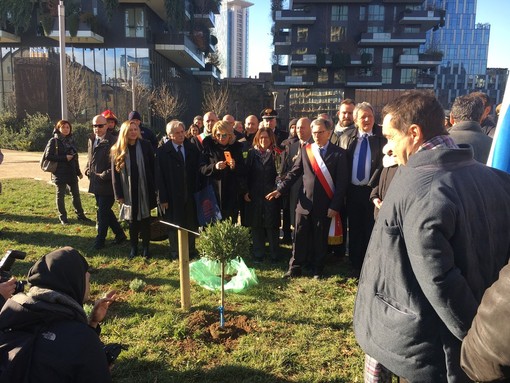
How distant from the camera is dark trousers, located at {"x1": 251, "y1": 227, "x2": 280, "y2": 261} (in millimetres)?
6105

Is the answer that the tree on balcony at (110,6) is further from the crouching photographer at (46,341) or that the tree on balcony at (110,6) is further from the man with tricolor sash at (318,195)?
the crouching photographer at (46,341)

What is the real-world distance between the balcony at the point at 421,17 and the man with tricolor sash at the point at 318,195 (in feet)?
168

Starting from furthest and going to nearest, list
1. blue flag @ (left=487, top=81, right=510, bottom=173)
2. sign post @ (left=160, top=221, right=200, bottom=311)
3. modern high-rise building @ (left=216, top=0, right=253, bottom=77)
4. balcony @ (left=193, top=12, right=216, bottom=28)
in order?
modern high-rise building @ (left=216, top=0, right=253, bottom=77) → balcony @ (left=193, top=12, right=216, bottom=28) → sign post @ (left=160, top=221, right=200, bottom=311) → blue flag @ (left=487, top=81, right=510, bottom=173)

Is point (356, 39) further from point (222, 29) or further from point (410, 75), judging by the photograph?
point (222, 29)

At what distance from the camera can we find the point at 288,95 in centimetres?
5034

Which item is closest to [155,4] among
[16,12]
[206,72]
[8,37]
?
[16,12]

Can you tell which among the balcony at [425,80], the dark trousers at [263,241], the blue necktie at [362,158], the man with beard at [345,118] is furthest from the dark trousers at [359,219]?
the balcony at [425,80]

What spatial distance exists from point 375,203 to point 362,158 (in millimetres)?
867

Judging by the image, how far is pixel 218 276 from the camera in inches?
201

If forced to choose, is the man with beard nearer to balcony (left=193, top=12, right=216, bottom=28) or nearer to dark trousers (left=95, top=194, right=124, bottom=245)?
dark trousers (left=95, top=194, right=124, bottom=245)

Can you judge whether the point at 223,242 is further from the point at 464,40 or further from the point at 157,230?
the point at 464,40

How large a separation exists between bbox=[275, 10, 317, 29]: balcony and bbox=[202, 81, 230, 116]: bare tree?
11.3 m

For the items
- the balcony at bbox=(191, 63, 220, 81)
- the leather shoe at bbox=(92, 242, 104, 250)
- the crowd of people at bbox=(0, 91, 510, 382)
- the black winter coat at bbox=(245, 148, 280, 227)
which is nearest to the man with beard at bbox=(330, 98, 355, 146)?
the crowd of people at bbox=(0, 91, 510, 382)

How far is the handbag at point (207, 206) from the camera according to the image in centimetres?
610
